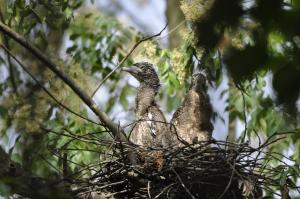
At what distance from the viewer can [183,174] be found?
519cm

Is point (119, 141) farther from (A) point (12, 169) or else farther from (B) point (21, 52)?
(B) point (21, 52)

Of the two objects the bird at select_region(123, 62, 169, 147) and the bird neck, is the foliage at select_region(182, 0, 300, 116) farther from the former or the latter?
the bird neck

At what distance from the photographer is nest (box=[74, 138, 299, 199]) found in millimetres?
5094

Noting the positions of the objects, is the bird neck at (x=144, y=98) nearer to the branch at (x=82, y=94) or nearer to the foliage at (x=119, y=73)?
the foliage at (x=119, y=73)

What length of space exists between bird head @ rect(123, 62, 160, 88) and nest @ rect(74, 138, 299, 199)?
8.46 feet

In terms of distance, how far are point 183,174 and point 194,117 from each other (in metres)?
1.98

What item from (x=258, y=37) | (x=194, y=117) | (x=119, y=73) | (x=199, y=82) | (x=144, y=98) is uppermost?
(x=119, y=73)

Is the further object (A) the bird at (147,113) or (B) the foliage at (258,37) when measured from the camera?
(A) the bird at (147,113)

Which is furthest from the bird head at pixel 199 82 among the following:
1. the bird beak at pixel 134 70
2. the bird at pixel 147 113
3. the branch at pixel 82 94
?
the branch at pixel 82 94

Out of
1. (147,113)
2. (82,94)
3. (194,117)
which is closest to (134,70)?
(147,113)

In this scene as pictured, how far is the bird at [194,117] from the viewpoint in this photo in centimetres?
693

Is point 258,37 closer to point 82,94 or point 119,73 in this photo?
point 82,94

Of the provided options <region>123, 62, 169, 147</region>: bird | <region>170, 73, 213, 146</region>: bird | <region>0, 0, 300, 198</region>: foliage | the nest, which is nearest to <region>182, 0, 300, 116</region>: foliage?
<region>0, 0, 300, 198</region>: foliage

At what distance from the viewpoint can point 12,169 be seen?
4.69m
